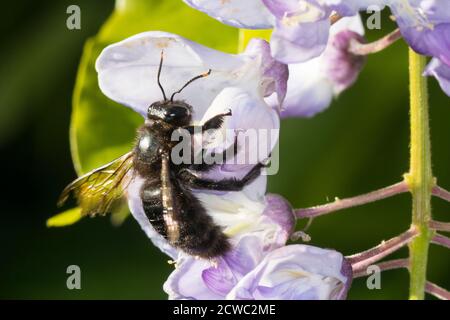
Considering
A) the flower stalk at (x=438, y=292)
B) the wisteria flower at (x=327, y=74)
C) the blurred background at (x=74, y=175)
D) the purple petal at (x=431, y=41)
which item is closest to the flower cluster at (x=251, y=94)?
the purple petal at (x=431, y=41)

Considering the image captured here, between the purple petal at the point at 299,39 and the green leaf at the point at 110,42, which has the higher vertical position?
the green leaf at the point at 110,42

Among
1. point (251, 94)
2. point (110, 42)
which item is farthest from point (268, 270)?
point (110, 42)

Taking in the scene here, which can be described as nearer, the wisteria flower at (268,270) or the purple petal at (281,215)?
the wisteria flower at (268,270)

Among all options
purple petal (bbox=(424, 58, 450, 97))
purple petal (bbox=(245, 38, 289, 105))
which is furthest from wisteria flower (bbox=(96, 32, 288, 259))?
purple petal (bbox=(424, 58, 450, 97))

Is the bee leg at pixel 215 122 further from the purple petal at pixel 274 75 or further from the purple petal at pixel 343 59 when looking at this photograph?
the purple petal at pixel 343 59

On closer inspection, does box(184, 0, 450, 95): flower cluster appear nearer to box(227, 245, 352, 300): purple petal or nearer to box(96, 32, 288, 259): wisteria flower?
box(96, 32, 288, 259): wisteria flower

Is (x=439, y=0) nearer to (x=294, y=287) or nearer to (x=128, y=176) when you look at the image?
(x=294, y=287)
